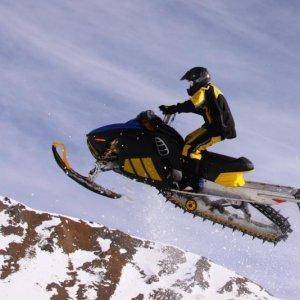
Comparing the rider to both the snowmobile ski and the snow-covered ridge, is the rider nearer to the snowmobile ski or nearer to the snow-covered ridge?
the snowmobile ski

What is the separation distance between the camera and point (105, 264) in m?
179

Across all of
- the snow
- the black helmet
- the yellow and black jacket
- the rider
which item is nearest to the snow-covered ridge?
the snow

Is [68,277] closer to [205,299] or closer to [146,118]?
[205,299]

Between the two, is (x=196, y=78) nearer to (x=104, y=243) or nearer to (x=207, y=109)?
(x=207, y=109)

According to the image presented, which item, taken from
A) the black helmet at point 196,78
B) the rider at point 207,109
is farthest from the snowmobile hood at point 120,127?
the black helmet at point 196,78

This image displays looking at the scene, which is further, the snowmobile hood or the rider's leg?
the snowmobile hood

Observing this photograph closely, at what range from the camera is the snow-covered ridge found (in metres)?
162

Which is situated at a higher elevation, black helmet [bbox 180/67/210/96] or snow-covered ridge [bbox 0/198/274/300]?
snow-covered ridge [bbox 0/198/274/300]

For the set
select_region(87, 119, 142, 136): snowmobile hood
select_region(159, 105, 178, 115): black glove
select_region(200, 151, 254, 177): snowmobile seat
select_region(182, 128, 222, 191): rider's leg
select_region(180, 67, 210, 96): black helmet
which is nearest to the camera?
select_region(180, 67, 210, 96): black helmet

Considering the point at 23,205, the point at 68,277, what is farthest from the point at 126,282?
the point at 23,205

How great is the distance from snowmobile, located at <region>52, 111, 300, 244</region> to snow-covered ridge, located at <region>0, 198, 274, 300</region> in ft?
488

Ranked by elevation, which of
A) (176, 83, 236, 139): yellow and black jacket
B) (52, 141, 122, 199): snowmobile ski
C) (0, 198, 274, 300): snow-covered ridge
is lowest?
(52, 141, 122, 199): snowmobile ski

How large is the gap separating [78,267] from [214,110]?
17188 centimetres

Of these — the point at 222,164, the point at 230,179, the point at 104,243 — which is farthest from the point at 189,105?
the point at 104,243
